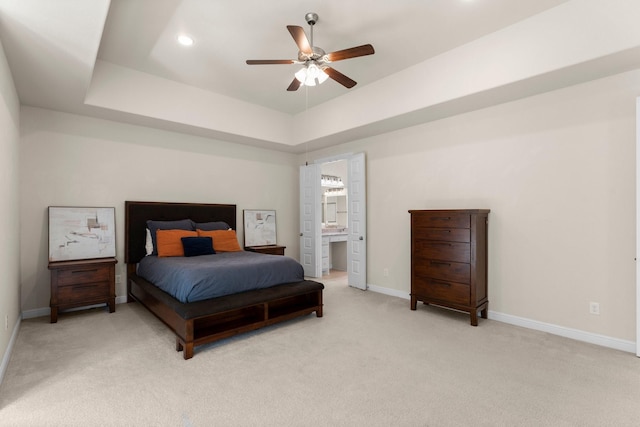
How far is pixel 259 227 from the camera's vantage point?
5.78 m

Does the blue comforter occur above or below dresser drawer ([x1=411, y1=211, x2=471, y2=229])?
below

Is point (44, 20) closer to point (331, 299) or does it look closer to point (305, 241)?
point (331, 299)

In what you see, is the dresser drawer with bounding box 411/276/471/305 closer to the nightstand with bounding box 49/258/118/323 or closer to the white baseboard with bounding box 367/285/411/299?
the white baseboard with bounding box 367/285/411/299

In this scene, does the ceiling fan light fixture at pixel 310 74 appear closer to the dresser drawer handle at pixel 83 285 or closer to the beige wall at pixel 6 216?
the beige wall at pixel 6 216

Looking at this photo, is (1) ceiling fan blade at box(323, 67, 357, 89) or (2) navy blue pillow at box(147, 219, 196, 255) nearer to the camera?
(1) ceiling fan blade at box(323, 67, 357, 89)

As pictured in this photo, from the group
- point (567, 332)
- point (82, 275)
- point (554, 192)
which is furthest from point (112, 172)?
point (567, 332)

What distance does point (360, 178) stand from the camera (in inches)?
203

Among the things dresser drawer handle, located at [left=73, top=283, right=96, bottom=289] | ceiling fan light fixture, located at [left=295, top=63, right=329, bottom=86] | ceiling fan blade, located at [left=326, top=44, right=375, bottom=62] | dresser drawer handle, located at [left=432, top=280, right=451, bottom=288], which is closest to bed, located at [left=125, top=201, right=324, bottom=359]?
dresser drawer handle, located at [left=73, top=283, right=96, bottom=289]

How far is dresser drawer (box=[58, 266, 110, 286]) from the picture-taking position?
3.55 meters

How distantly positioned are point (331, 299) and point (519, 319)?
7.53 ft

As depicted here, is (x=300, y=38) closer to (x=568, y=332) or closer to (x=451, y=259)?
(x=451, y=259)

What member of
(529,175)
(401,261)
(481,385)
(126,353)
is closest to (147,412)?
(126,353)

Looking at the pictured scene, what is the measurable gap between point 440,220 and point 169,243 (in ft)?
11.4

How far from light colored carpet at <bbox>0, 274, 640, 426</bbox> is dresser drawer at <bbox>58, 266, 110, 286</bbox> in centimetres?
46
